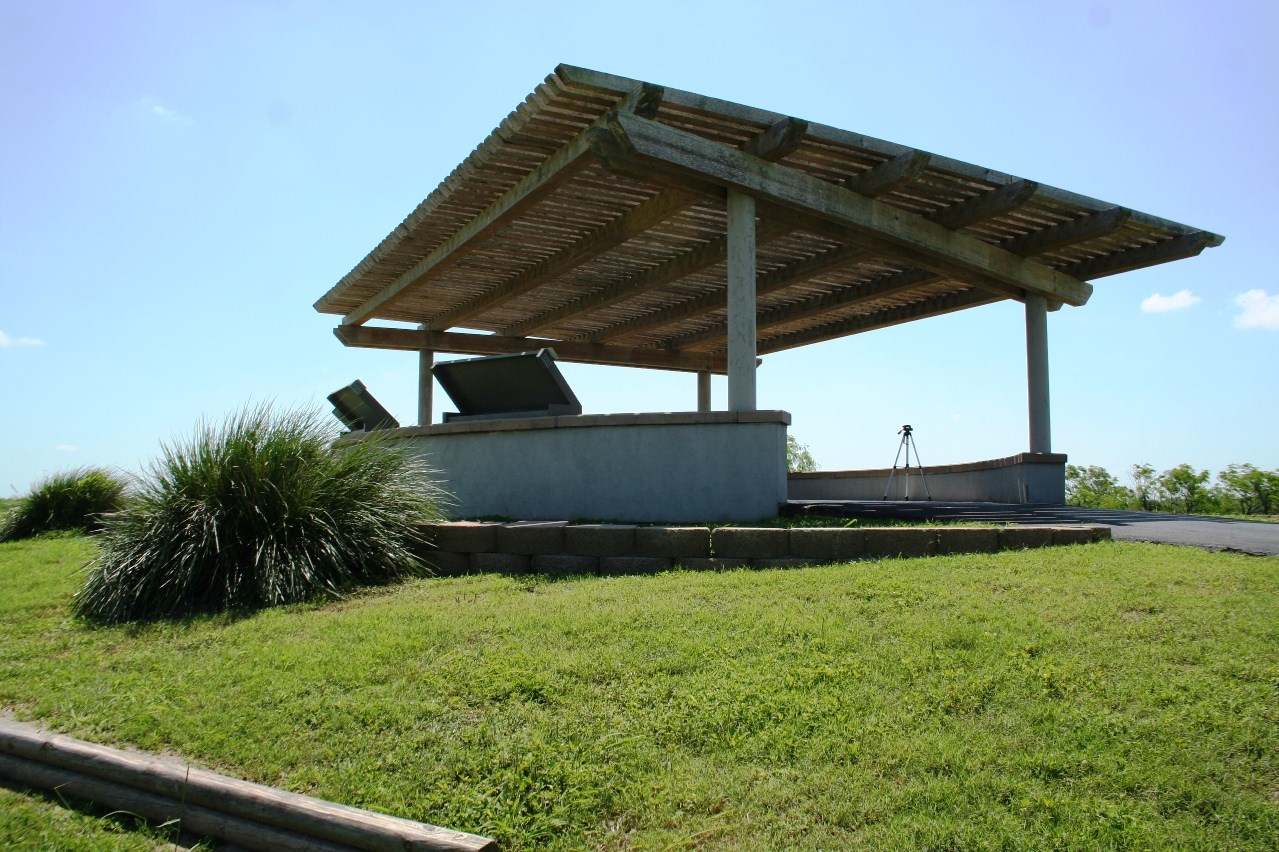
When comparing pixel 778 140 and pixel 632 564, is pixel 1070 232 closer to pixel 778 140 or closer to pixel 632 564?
pixel 778 140

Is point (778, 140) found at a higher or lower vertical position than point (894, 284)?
higher

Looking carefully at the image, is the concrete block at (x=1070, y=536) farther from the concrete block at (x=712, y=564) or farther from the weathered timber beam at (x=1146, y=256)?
the weathered timber beam at (x=1146, y=256)

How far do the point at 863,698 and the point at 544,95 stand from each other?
594 centimetres

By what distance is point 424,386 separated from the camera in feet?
54.3

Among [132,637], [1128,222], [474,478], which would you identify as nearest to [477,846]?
[132,637]

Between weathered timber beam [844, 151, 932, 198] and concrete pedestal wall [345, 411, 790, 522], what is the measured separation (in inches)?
107

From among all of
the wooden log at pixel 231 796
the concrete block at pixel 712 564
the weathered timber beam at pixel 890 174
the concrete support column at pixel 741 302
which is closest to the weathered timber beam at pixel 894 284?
the weathered timber beam at pixel 890 174

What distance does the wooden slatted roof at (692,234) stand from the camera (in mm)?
8492

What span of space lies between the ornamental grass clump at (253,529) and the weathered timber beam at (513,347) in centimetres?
856

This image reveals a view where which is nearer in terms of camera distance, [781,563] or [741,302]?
[781,563]

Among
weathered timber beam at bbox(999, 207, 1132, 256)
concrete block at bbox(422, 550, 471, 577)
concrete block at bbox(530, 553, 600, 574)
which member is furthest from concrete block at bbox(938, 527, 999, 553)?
weathered timber beam at bbox(999, 207, 1132, 256)

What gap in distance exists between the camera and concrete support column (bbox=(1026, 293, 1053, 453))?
39.8 feet

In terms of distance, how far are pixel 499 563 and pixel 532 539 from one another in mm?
333

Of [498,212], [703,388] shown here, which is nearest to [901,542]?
[498,212]
